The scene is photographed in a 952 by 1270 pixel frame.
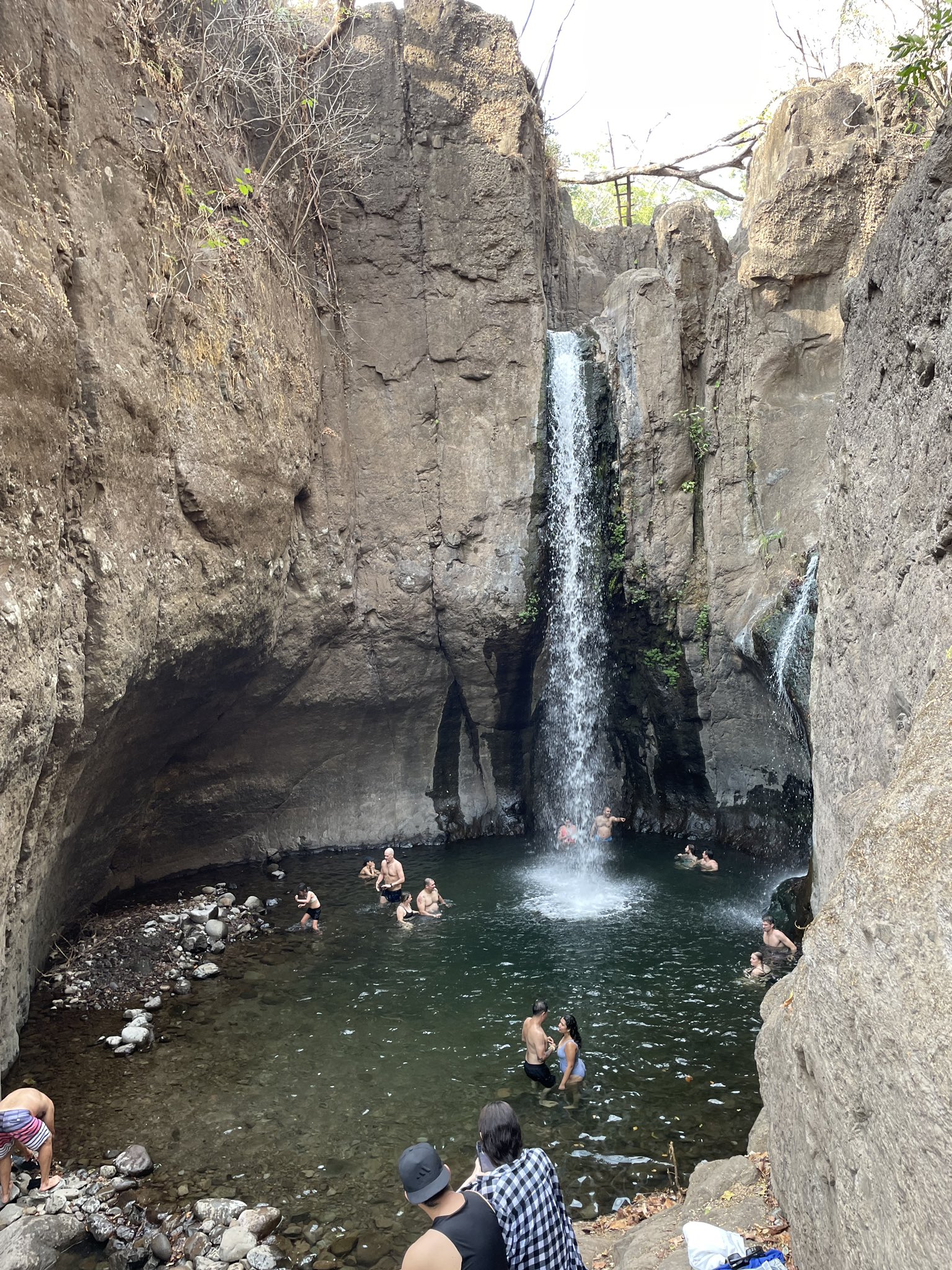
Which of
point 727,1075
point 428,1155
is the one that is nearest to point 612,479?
point 727,1075

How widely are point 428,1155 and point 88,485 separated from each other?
23.5 feet

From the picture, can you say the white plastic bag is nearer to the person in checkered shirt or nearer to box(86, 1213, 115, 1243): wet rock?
the person in checkered shirt

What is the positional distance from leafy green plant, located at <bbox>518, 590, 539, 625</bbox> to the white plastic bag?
12.0 m

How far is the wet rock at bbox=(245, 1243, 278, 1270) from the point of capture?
565 cm

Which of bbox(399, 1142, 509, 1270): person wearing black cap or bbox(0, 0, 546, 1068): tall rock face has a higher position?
bbox(0, 0, 546, 1068): tall rock face

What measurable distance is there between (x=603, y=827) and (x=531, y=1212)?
40.5 feet

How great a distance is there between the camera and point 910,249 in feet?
20.8

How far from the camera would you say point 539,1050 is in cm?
780

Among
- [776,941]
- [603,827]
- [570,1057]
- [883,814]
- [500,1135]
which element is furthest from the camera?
[603,827]

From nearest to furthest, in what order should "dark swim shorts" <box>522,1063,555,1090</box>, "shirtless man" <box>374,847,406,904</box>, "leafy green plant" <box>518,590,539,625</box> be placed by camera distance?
"dark swim shorts" <box>522,1063,555,1090</box>, "shirtless man" <box>374,847,406,904</box>, "leafy green plant" <box>518,590,539,625</box>

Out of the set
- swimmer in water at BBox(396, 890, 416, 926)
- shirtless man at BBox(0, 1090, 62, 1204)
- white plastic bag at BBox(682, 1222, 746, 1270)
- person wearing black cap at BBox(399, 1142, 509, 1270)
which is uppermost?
person wearing black cap at BBox(399, 1142, 509, 1270)

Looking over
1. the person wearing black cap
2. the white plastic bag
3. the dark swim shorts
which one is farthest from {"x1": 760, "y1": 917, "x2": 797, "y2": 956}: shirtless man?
the person wearing black cap

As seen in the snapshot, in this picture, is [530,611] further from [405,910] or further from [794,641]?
[405,910]

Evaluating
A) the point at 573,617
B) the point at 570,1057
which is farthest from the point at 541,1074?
the point at 573,617
